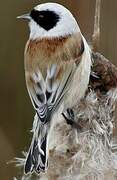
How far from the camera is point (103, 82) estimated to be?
2.81 meters

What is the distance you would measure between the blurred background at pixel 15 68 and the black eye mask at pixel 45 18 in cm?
79

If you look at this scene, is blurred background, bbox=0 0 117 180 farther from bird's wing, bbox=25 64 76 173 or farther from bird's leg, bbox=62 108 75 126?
bird's wing, bbox=25 64 76 173

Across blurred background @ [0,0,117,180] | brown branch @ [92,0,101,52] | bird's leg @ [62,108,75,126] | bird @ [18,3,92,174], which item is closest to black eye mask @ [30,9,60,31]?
bird @ [18,3,92,174]

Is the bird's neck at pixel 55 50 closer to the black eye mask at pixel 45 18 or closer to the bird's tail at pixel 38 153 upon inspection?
the black eye mask at pixel 45 18

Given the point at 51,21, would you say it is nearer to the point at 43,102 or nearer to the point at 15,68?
the point at 43,102

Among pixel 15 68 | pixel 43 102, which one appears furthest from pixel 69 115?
pixel 15 68

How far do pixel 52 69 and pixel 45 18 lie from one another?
30cm

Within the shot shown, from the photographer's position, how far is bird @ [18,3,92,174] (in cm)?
264

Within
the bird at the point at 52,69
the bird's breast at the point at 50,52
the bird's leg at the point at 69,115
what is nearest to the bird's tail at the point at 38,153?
the bird at the point at 52,69

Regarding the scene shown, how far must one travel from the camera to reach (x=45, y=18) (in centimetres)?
289

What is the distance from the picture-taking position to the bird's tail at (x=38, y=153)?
2.52 meters

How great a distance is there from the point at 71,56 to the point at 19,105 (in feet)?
4.04

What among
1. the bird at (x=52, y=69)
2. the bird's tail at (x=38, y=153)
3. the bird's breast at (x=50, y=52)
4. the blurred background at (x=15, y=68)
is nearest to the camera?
the bird's tail at (x=38, y=153)

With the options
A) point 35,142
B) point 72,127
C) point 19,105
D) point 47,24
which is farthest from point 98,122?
point 19,105
